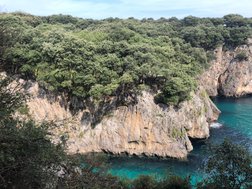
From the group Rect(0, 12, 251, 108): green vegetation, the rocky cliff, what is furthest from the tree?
the rocky cliff

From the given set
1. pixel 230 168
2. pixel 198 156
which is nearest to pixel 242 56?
pixel 198 156

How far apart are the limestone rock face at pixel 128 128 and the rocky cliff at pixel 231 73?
30086 mm

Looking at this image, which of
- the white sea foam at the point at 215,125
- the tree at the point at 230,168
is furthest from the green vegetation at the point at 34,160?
the white sea foam at the point at 215,125

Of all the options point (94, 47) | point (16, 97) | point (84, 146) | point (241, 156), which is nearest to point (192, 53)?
point (94, 47)

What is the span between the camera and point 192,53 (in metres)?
49.8

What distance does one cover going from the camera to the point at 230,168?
16.7m

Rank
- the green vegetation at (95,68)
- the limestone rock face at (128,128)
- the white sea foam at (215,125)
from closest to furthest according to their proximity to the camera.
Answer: the green vegetation at (95,68) → the limestone rock face at (128,128) → the white sea foam at (215,125)

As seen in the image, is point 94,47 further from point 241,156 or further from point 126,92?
point 241,156

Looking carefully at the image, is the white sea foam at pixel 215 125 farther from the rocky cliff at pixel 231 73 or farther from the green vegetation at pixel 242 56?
the green vegetation at pixel 242 56

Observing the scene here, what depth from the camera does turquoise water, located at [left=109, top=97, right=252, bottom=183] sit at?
33219mm

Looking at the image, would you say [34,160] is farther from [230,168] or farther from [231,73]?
[231,73]

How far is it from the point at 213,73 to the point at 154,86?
102ft

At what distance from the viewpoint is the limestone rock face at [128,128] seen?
37188 millimetres

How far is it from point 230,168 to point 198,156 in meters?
21.0
